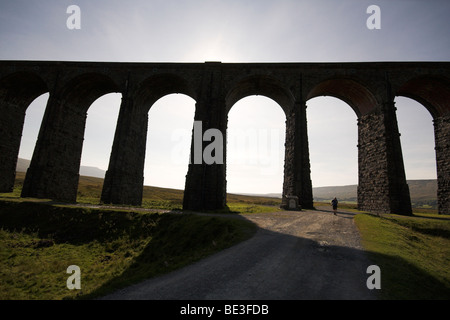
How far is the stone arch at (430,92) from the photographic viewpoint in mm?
22781

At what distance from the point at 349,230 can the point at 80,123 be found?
97.6 feet

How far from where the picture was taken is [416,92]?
80.9 feet

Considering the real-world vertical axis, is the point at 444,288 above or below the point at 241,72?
below

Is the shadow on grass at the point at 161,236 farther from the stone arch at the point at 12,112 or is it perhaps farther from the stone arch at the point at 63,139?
the stone arch at the point at 12,112

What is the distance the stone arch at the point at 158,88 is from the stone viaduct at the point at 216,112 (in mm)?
127

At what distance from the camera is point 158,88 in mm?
26500

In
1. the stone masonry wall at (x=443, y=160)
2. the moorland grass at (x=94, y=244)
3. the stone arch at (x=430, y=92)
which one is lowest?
the moorland grass at (x=94, y=244)

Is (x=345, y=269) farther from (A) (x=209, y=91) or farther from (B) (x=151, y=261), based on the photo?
(A) (x=209, y=91)

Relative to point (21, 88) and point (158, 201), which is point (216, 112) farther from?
point (21, 88)

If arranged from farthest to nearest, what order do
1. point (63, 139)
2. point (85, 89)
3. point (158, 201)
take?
point (158, 201) → point (85, 89) → point (63, 139)

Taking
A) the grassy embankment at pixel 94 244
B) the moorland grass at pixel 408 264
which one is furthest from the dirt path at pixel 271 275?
the grassy embankment at pixel 94 244

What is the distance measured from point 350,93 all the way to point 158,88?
21635 mm

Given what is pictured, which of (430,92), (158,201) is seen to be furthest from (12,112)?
(430,92)

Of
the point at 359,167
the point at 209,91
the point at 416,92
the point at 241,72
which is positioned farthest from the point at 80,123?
the point at 416,92
